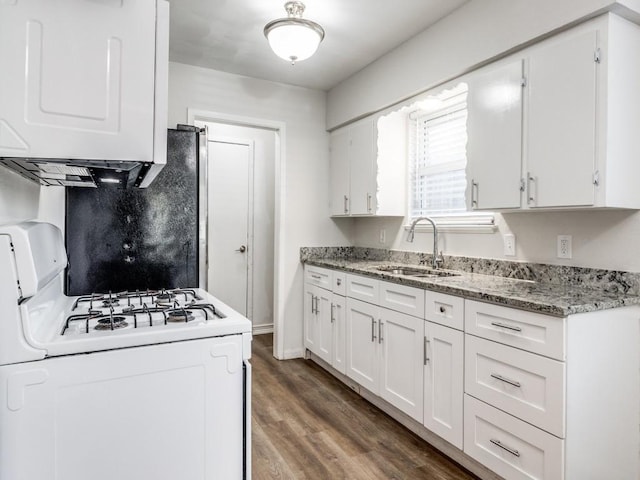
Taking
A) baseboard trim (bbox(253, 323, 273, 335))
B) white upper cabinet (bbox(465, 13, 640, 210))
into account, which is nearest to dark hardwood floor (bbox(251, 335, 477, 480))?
baseboard trim (bbox(253, 323, 273, 335))

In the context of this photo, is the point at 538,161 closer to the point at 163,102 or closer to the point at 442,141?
the point at 442,141

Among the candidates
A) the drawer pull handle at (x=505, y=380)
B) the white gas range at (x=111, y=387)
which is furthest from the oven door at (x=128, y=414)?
the drawer pull handle at (x=505, y=380)

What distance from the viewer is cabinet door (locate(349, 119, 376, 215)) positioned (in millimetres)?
3230

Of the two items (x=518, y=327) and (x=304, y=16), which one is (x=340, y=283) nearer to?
(x=518, y=327)

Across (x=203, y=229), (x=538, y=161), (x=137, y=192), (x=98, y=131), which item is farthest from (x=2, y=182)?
Result: (x=538, y=161)

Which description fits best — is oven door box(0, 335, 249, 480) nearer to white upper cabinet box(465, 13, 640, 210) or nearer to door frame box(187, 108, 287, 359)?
white upper cabinet box(465, 13, 640, 210)

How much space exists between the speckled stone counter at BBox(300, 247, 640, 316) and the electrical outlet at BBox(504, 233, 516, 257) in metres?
0.06

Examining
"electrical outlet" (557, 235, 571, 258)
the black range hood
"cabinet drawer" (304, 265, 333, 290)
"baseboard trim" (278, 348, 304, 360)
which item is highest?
the black range hood

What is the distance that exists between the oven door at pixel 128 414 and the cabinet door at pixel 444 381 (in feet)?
3.74

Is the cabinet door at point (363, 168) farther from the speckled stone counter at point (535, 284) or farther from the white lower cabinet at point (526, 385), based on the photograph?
the white lower cabinet at point (526, 385)

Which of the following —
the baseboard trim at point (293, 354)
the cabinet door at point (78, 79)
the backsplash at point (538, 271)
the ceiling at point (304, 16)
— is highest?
the ceiling at point (304, 16)

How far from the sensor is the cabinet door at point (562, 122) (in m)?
1.72

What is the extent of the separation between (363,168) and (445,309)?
64.1 inches

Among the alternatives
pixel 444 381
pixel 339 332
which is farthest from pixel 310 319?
pixel 444 381
